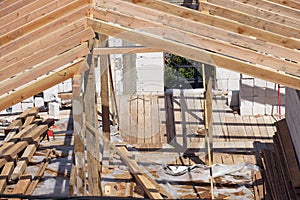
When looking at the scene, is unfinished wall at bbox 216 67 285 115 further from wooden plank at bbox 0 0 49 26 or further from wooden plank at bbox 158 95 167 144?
wooden plank at bbox 0 0 49 26

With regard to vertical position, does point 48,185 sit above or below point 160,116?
below

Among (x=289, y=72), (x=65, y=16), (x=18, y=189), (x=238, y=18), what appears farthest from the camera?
(x=18, y=189)

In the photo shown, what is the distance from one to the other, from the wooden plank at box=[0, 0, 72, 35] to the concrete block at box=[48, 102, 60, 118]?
5.15 m

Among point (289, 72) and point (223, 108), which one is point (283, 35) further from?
point (223, 108)

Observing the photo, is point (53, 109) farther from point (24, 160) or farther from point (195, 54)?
point (195, 54)

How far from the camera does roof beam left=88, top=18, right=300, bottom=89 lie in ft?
18.0

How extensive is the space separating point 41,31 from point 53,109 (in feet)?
19.1

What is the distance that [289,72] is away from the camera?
18.1 ft

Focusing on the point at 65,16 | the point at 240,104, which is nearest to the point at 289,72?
the point at 65,16

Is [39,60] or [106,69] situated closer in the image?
[39,60]

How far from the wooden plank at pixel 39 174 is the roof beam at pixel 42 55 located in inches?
117

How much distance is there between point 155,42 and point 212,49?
1.81 ft

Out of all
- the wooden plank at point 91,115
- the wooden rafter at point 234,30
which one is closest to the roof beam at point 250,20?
the wooden rafter at point 234,30

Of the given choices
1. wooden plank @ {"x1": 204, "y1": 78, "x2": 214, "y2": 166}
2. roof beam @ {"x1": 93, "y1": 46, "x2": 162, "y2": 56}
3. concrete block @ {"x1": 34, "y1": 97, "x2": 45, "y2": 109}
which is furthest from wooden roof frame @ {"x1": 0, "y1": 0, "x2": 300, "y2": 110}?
concrete block @ {"x1": 34, "y1": 97, "x2": 45, "y2": 109}
